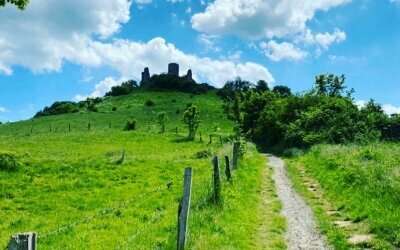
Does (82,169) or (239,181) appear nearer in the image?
(239,181)

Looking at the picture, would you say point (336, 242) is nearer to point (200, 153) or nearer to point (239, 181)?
point (239, 181)

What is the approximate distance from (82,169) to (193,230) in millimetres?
19408

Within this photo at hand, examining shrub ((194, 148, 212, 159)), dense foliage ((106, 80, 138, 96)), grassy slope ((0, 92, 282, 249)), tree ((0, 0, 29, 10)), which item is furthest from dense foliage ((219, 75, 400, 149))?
dense foliage ((106, 80, 138, 96))

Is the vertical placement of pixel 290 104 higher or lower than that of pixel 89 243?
higher

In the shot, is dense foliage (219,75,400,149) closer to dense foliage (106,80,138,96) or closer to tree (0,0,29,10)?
tree (0,0,29,10)

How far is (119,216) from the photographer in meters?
19.0

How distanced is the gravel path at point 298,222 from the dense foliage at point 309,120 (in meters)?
23.1

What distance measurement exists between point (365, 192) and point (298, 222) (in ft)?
11.6

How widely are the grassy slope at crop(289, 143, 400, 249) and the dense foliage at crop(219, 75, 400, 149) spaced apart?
1741 centimetres

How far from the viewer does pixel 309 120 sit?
51500 millimetres

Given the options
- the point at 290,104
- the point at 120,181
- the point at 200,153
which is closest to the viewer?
the point at 120,181

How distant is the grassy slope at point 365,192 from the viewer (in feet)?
44.4

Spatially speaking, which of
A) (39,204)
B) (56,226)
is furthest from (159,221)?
(39,204)

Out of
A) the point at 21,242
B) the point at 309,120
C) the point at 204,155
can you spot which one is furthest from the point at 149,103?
the point at 21,242
